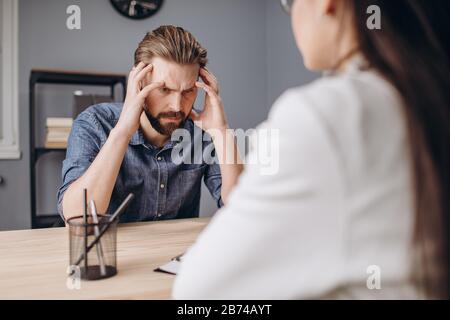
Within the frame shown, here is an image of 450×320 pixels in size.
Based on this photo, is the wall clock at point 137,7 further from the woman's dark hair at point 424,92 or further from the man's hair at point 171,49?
the woman's dark hair at point 424,92

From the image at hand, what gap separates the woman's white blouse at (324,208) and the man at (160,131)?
42.0 inches

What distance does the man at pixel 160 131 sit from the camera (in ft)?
5.21

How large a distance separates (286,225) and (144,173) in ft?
4.10

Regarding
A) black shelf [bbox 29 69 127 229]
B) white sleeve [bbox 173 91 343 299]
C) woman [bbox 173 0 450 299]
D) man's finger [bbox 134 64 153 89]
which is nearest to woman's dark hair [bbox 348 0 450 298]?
woman [bbox 173 0 450 299]

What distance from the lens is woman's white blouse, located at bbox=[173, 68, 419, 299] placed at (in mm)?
450

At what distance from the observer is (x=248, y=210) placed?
1.56 feet

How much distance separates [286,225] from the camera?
1.50 ft

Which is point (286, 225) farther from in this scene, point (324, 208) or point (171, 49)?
point (171, 49)

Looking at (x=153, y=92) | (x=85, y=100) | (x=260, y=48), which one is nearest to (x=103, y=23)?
(x=85, y=100)

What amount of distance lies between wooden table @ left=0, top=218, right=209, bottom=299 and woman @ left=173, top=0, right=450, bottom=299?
10.9 inches

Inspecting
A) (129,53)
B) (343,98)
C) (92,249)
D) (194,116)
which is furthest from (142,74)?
(129,53)

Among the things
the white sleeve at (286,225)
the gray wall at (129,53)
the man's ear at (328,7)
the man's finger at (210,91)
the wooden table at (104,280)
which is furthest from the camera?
the gray wall at (129,53)

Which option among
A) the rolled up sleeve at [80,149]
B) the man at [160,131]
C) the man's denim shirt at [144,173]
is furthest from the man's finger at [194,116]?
the rolled up sleeve at [80,149]
